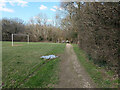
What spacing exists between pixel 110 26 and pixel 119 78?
1708 millimetres

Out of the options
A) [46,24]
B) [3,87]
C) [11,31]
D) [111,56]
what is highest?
[46,24]

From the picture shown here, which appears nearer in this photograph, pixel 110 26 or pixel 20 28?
pixel 110 26

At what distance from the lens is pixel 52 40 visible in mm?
34594

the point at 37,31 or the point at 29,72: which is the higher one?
the point at 37,31

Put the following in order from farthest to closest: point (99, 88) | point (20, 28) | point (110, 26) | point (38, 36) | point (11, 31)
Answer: point (38, 36) < point (20, 28) < point (11, 31) < point (110, 26) < point (99, 88)

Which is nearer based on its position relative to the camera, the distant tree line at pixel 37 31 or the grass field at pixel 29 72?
the grass field at pixel 29 72

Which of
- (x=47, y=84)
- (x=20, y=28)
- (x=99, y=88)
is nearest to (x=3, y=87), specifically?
(x=47, y=84)

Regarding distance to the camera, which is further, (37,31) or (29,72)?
(37,31)

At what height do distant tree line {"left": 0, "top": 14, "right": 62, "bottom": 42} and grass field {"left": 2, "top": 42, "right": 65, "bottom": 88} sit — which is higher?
distant tree line {"left": 0, "top": 14, "right": 62, "bottom": 42}

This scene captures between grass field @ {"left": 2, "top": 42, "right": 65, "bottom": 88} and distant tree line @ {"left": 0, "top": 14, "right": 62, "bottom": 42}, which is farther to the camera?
distant tree line @ {"left": 0, "top": 14, "right": 62, "bottom": 42}

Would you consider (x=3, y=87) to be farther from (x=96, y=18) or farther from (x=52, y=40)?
(x=52, y=40)

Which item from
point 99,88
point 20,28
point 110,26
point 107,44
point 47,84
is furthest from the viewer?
point 20,28

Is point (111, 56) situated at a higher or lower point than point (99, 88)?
higher

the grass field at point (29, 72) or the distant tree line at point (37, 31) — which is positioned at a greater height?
the distant tree line at point (37, 31)
